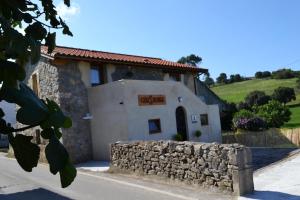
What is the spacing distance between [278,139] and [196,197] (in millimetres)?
13084

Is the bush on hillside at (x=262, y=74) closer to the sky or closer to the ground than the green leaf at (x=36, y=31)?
closer to the sky

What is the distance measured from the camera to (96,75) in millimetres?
20625

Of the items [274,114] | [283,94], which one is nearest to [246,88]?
[283,94]

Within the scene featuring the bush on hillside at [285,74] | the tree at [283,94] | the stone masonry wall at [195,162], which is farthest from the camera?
the bush on hillside at [285,74]

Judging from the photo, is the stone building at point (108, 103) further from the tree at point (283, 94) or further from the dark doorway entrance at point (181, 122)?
the tree at point (283, 94)

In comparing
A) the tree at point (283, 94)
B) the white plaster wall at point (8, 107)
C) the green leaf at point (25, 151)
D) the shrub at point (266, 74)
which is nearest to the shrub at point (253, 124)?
the white plaster wall at point (8, 107)

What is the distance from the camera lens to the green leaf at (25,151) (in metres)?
1.08

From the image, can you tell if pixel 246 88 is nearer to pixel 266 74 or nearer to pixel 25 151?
pixel 266 74

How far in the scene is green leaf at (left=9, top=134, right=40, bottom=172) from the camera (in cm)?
108

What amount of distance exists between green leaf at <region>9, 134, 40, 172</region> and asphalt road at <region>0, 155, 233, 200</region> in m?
7.66

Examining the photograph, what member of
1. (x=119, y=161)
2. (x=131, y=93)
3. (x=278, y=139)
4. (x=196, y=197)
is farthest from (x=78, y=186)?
(x=278, y=139)

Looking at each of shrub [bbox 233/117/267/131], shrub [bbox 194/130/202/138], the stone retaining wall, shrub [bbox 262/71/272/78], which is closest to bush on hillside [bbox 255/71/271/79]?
shrub [bbox 262/71/272/78]

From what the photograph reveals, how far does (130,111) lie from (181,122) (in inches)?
155

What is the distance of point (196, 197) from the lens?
9500 mm
